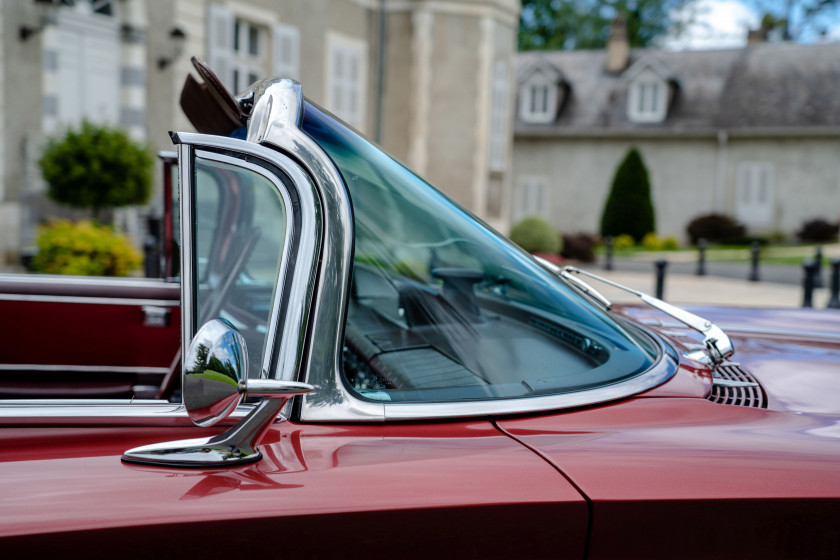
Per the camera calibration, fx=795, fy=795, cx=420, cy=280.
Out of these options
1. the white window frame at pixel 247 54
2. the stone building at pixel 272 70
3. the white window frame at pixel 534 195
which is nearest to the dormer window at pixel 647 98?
the white window frame at pixel 534 195

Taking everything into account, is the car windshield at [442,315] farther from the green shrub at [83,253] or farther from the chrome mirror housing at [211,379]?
the green shrub at [83,253]

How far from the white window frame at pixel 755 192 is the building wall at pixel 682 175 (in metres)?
0.13

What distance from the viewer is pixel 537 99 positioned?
29234 mm

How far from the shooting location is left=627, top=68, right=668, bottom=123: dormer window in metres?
27.8

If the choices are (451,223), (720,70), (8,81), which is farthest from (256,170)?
(720,70)

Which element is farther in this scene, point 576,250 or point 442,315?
point 576,250

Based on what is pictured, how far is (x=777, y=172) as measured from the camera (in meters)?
26.3

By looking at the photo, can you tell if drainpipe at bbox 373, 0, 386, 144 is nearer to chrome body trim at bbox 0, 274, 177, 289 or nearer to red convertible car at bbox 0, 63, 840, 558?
chrome body trim at bbox 0, 274, 177, 289

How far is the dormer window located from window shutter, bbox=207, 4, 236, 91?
18.6 meters

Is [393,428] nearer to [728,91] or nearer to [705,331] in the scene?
[705,331]

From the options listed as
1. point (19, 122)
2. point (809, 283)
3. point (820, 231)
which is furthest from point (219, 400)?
point (820, 231)

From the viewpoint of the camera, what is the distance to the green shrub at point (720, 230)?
2591 centimetres

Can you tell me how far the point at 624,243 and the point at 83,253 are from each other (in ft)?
63.6

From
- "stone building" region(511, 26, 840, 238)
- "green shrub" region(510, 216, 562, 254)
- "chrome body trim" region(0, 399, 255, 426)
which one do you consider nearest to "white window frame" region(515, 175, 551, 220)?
"stone building" region(511, 26, 840, 238)
